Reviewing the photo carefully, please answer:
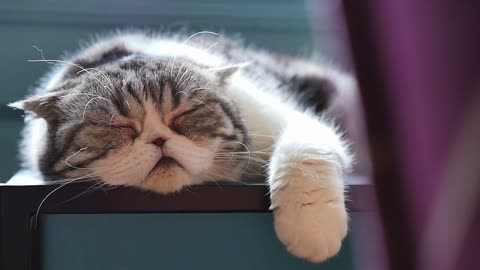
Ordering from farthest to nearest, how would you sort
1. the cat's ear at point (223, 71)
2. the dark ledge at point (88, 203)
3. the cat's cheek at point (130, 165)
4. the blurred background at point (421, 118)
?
the cat's ear at point (223, 71), the cat's cheek at point (130, 165), the dark ledge at point (88, 203), the blurred background at point (421, 118)

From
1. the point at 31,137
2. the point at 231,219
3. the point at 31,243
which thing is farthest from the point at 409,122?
the point at 231,219

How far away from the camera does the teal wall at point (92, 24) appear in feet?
4.78

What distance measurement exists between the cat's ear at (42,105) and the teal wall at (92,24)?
1.64 feet

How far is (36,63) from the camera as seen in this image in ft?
4.84

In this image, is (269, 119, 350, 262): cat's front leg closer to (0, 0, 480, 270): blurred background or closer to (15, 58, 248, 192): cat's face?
(15, 58, 248, 192): cat's face

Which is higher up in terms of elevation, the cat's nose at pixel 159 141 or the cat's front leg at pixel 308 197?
the cat's nose at pixel 159 141

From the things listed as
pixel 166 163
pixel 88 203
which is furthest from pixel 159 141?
pixel 88 203

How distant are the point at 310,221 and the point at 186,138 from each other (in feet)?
0.76

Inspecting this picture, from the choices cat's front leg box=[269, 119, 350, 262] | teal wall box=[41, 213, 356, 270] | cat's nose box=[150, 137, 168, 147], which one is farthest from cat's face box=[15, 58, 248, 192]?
teal wall box=[41, 213, 356, 270]

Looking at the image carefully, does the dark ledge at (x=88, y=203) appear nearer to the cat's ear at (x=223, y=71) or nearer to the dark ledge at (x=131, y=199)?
the dark ledge at (x=131, y=199)

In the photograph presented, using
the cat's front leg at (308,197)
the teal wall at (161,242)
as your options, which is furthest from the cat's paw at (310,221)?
the teal wall at (161,242)

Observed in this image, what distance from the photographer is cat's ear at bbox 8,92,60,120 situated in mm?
958

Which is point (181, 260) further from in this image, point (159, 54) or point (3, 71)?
point (3, 71)

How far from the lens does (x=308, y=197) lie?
0.83 meters
